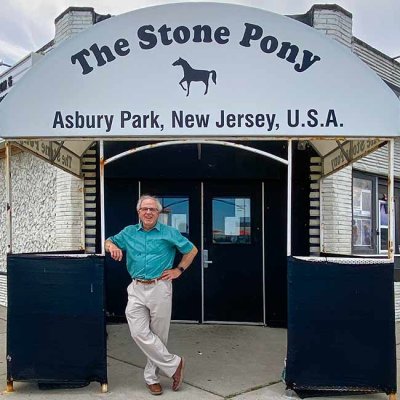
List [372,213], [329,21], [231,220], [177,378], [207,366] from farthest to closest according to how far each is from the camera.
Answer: [372,213] → [231,220] → [329,21] → [207,366] → [177,378]

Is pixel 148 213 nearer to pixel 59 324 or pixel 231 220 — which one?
pixel 59 324

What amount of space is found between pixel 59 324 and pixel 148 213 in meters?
1.24

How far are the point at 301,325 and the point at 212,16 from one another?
273cm

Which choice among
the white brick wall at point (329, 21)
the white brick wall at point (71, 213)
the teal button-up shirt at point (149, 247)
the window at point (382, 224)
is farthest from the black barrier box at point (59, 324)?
the window at point (382, 224)

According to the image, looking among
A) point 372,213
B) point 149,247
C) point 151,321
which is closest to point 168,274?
point 149,247

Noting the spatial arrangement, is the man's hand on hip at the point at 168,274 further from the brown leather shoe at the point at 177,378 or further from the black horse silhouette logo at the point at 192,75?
the black horse silhouette logo at the point at 192,75

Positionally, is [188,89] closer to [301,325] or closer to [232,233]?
[301,325]

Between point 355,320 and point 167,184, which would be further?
point 167,184

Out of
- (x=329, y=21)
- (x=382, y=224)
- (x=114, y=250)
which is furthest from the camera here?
(x=382, y=224)

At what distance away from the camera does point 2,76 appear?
25.3 ft

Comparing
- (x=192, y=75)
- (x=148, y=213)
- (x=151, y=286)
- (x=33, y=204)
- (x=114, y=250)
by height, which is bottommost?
(x=151, y=286)

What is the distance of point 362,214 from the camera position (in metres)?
7.69

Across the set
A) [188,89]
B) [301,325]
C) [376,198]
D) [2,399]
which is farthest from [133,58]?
[376,198]

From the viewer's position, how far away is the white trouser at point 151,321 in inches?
173
